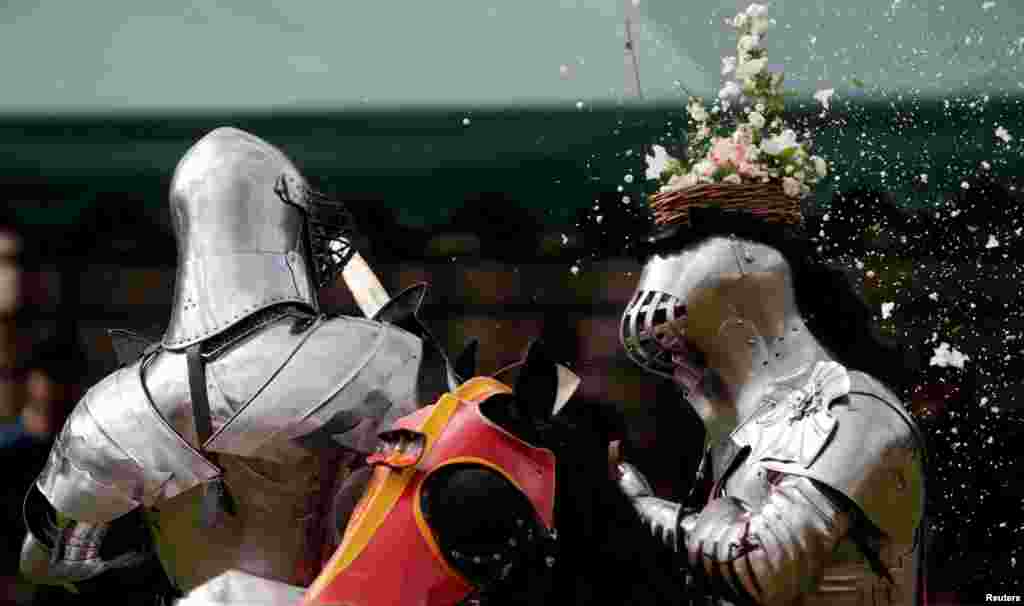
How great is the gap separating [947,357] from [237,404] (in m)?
1.92

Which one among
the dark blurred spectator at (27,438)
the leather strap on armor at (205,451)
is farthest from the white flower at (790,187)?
the dark blurred spectator at (27,438)

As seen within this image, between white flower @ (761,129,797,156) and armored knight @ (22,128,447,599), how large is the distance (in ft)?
2.93

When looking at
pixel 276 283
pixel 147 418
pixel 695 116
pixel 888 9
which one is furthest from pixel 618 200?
pixel 147 418

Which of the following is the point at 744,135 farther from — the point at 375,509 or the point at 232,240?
the point at 375,509

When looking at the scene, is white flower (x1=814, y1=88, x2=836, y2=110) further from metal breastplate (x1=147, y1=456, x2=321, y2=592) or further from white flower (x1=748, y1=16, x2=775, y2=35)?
metal breastplate (x1=147, y1=456, x2=321, y2=592)

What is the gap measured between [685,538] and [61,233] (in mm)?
2197

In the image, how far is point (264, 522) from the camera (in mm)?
3535

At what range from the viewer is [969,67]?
4.31 meters

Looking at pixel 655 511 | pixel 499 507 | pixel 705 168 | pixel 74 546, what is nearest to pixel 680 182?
pixel 705 168

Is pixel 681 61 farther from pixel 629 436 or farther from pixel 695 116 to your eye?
pixel 629 436

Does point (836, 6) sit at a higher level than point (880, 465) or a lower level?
higher

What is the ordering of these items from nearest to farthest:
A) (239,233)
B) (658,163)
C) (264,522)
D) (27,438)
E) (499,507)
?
(499,507) < (264,522) < (239,233) < (658,163) < (27,438)

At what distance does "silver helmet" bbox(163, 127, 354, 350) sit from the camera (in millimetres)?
3598

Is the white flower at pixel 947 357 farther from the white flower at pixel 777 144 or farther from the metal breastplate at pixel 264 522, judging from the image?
the metal breastplate at pixel 264 522
